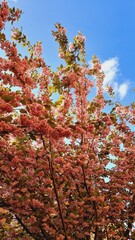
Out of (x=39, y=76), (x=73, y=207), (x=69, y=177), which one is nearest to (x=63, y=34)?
(x=39, y=76)

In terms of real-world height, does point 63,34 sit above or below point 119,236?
above

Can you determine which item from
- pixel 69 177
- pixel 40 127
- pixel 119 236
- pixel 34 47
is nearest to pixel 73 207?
pixel 69 177

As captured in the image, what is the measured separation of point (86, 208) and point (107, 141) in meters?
2.90

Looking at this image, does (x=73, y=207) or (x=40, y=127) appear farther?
(x=73, y=207)

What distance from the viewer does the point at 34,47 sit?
600cm

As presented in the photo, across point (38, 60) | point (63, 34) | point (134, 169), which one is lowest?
point (134, 169)

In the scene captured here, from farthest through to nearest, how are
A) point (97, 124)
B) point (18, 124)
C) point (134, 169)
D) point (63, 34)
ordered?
point (134, 169), point (63, 34), point (97, 124), point (18, 124)

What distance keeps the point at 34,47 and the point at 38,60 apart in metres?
0.30

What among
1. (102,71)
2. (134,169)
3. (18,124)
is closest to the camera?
(18,124)

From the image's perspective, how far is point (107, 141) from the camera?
8953mm

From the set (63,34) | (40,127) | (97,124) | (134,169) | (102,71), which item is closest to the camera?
(40,127)

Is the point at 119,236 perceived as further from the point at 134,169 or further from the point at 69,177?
the point at 69,177

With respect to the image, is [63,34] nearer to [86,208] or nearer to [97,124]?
[97,124]

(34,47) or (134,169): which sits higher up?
(34,47)
